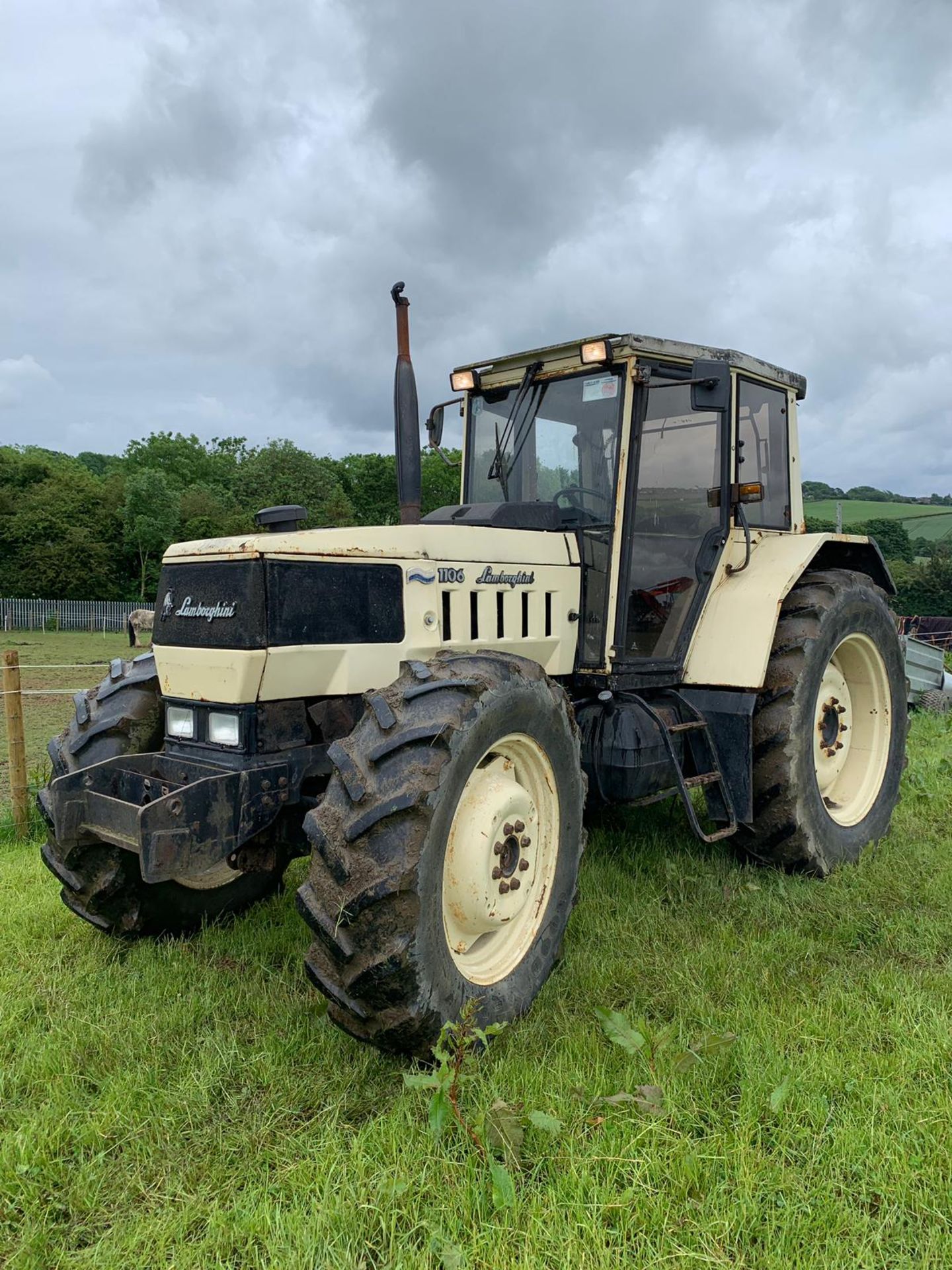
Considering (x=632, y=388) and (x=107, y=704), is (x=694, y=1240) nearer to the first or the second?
(x=107, y=704)

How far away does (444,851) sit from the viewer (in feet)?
9.01

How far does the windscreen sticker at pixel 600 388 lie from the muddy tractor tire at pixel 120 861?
231 centimetres

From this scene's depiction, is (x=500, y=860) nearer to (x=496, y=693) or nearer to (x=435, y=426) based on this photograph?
(x=496, y=693)

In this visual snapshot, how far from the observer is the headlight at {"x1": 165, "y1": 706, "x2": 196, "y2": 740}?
129 inches

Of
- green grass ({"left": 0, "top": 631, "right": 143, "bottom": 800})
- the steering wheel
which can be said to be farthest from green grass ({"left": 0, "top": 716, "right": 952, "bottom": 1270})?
green grass ({"left": 0, "top": 631, "right": 143, "bottom": 800})

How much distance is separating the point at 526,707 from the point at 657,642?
1.49 meters

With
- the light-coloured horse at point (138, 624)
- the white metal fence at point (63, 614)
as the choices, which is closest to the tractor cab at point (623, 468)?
the light-coloured horse at point (138, 624)

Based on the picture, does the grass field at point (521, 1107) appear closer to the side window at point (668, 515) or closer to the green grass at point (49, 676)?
the side window at point (668, 515)

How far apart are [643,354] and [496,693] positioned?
77.6 inches

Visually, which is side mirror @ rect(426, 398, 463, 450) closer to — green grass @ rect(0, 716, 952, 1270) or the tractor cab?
the tractor cab

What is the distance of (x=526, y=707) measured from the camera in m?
3.12

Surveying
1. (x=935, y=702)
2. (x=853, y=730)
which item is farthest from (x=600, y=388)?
(x=935, y=702)

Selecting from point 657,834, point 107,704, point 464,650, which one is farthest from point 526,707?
point 657,834

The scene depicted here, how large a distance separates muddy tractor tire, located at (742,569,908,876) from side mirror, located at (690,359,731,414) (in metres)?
1.27
